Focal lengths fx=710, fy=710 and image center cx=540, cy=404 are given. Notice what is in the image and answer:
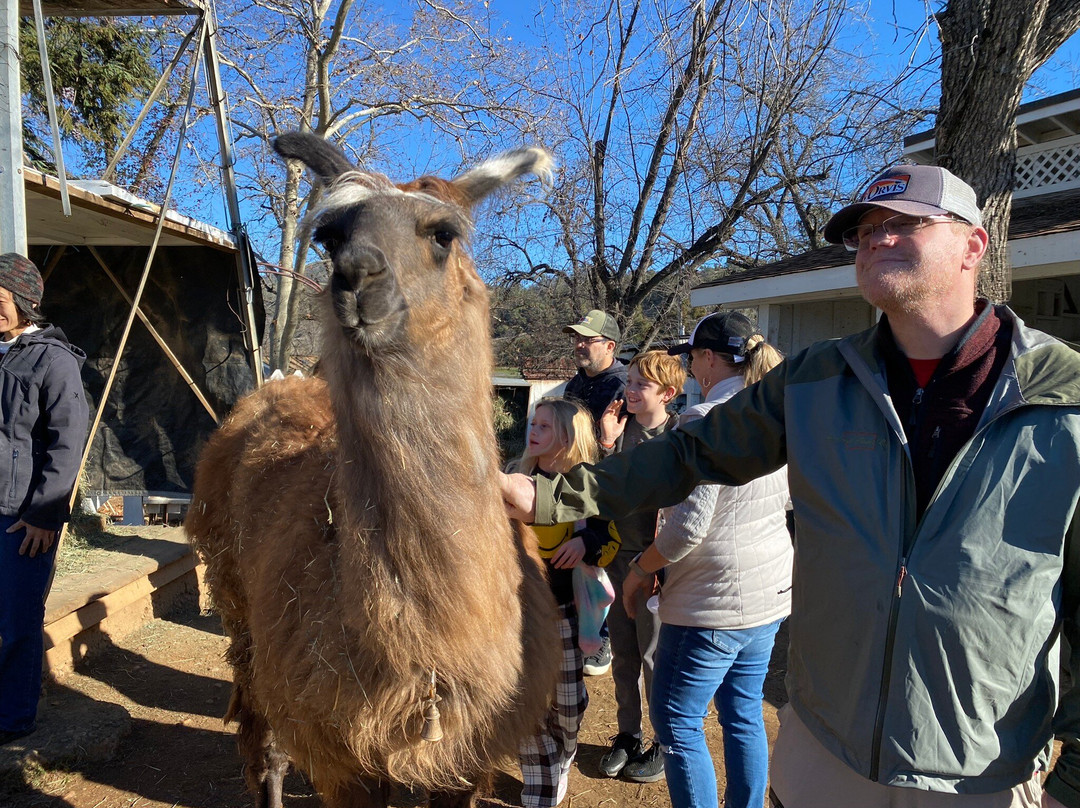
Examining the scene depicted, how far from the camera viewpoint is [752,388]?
6.68 ft

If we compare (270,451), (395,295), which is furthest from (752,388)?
(270,451)

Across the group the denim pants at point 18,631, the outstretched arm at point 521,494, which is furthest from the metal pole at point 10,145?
the outstretched arm at point 521,494

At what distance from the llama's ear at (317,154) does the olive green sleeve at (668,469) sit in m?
1.22

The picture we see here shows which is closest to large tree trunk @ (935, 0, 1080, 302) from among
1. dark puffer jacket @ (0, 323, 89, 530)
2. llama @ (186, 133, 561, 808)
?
llama @ (186, 133, 561, 808)

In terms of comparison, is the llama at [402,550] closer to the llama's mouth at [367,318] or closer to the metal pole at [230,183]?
the llama's mouth at [367,318]

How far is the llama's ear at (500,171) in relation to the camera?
8.11 feet

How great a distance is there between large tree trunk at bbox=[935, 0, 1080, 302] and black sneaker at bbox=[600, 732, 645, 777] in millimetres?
3262

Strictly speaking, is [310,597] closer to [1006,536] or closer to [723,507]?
[723,507]

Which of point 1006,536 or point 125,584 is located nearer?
point 1006,536

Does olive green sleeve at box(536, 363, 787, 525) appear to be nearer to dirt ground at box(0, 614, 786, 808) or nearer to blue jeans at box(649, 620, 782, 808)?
blue jeans at box(649, 620, 782, 808)

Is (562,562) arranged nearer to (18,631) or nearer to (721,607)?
(721,607)

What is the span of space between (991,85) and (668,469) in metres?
3.92

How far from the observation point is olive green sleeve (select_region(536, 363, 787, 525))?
204cm

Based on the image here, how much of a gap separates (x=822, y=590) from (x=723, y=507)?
41.0 inches
